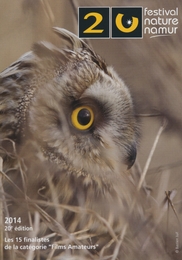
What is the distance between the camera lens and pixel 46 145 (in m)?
1.08

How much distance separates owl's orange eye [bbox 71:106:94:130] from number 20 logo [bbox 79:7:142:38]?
201 millimetres

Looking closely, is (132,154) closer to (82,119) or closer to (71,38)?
(82,119)

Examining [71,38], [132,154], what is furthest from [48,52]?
[132,154]

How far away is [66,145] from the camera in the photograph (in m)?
1.08

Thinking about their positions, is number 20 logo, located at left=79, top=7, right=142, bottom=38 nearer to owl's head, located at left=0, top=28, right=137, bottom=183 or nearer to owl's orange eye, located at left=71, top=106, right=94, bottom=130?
owl's head, located at left=0, top=28, right=137, bottom=183

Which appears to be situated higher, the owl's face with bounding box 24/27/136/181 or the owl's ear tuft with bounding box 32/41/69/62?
the owl's ear tuft with bounding box 32/41/69/62

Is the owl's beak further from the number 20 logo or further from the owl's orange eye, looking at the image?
the number 20 logo

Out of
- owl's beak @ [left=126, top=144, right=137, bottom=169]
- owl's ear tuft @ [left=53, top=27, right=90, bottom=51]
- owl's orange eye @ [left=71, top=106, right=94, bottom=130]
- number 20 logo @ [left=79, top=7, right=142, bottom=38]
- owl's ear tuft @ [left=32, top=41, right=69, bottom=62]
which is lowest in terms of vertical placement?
owl's beak @ [left=126, top=144, right=137, bottom=169]

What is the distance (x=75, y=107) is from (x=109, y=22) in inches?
9.7

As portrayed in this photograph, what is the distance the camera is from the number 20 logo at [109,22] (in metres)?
1.09

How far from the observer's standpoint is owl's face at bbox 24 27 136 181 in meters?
1.07

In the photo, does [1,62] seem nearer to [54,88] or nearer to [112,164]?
[54,88]

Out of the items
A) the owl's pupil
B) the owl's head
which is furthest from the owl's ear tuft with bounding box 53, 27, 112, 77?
the owl's pupil

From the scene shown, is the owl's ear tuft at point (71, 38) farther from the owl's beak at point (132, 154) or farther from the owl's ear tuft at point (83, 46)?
the owl's beak at point (132, 154)
